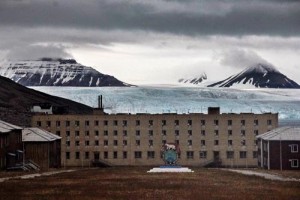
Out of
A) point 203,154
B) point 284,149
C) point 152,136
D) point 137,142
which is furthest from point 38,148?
point 203,154

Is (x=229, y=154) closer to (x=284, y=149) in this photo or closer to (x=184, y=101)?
(x=284, y=149)

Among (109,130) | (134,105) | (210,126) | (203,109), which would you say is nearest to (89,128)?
(109,130)

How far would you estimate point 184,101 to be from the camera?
169000 millimetres

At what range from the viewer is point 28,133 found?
103m

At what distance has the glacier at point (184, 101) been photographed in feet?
543

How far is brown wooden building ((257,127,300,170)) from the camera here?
98.9 m

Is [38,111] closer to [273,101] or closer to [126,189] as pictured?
[273,101]

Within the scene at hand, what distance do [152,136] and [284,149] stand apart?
3551cm

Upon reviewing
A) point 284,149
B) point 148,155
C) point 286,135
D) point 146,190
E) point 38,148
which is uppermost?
point 286,135

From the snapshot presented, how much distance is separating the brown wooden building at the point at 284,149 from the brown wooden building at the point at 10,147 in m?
32.7

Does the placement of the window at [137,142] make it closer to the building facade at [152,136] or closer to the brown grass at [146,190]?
the building facade at [152,136]

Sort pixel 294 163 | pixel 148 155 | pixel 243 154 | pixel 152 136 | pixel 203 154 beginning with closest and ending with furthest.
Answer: pixel 294 163, pixel 243 154, pixel 203 154, pixel 148 155, pixel 152 136

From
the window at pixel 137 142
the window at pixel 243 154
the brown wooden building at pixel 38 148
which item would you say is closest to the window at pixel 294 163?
the window at pixel 243 154

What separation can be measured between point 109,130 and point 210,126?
17357 mm
